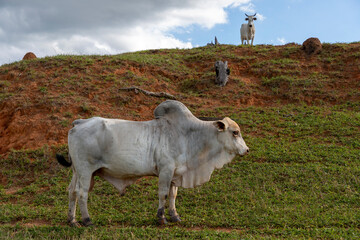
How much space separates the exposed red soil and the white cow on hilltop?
403cm

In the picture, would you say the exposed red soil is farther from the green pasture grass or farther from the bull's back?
the bull's back

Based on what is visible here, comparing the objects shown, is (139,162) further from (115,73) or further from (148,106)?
(115,73)

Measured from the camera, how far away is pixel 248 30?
72.1 ft

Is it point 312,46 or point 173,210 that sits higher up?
point 312,46

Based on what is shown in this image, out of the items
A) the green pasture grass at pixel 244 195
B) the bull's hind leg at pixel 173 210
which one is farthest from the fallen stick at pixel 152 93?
the bull's hind leg at pixel 173 210

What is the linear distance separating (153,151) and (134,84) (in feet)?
29.1

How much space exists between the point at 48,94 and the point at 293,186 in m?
9.56

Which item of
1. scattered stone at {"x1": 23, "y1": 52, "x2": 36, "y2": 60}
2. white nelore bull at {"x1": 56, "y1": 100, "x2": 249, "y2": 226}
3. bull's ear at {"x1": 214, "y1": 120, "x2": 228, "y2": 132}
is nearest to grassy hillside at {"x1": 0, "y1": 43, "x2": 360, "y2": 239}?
white nelore bull at {"x1": 56, "y1": 100, "x2": 249, "y2": 226}

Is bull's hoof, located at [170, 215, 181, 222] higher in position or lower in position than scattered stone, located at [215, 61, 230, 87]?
lower

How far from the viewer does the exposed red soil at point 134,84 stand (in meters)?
11.6

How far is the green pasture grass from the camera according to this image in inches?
223

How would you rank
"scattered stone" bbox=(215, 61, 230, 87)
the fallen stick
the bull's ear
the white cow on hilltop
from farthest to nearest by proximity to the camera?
1. the white cow on hilltop
2. "scattered stone" bbox=(215, 61, 230, 87)
3. the fallen stick
4. the bull's ear

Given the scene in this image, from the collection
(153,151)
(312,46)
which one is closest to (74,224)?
(153,151)

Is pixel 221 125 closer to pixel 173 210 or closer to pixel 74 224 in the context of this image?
pixel 173 210
